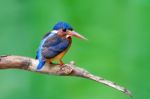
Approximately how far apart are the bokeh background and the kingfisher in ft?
2.53

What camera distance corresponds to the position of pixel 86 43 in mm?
2145

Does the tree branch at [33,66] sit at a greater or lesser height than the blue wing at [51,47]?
lesser

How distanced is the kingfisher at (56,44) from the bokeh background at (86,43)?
771 mm

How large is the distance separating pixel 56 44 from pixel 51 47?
18 mm

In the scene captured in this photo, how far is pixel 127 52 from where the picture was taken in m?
2.11

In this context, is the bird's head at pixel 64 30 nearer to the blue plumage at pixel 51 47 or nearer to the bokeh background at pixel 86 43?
the blue plumage at pixel 51 47

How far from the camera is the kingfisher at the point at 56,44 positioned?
4.18 ft

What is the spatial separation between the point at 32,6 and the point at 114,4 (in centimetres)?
41

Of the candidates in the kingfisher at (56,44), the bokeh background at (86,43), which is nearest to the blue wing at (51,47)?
the kingfisher at (56,44)

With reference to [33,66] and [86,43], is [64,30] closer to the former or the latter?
[33,66]

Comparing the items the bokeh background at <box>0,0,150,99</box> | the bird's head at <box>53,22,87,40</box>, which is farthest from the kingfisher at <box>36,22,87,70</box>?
the bokeh background at <box>0,0,150,99</box>

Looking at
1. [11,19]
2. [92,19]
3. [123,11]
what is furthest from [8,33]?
[123,11]

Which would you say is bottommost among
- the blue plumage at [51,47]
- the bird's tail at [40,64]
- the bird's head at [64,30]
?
the bird's tail at [40,64]

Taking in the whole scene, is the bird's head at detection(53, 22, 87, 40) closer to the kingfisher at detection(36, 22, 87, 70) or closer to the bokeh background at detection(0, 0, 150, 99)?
the kingfisher at detection(36, 22, 87, 70)
